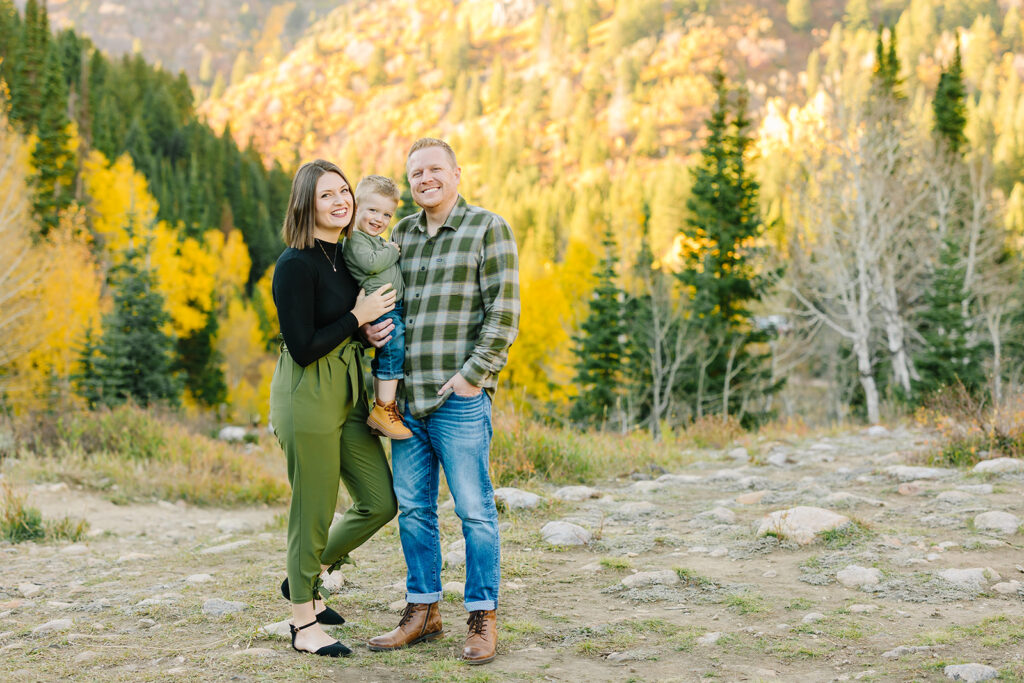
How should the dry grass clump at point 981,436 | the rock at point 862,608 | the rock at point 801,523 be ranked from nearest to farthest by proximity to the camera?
the rock at point 862,608 → the rock at point 801,523 → the dry grass clump at point 981,436

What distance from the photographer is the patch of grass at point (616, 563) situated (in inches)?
187

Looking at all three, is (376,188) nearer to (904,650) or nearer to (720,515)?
(904,650)

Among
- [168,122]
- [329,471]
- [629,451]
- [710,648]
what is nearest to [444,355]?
[329,471]

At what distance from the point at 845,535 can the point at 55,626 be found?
15.3 feet

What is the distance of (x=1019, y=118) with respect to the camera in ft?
279

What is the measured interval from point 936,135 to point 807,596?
31.5 meters

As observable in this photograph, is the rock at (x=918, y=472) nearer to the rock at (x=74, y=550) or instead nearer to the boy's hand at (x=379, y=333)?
the boy's hand at (x=379, y=333)

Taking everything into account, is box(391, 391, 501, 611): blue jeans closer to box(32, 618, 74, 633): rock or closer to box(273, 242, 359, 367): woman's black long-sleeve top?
box(273, 242, 359, 367): woman's black long-sleeve top

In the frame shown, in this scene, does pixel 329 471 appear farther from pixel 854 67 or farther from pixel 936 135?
pixel 936 135

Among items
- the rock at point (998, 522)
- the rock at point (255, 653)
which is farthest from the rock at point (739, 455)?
the rock at point (255, 653)

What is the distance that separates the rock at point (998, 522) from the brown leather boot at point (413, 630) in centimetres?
374

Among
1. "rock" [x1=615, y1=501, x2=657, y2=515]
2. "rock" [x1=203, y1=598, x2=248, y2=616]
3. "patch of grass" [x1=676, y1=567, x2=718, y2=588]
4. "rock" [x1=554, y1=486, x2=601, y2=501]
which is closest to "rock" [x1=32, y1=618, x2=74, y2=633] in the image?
"rock" [x1=203, y1=598, x2=248, y2=616]

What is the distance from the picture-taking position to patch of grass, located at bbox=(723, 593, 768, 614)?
12.9 feet

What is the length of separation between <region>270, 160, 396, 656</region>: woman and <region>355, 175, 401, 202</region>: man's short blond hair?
115 millimetres
